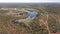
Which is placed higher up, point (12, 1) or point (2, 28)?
point (12, 1)

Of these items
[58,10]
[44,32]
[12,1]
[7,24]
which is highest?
[12,1]

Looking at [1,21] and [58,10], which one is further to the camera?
[58,10]

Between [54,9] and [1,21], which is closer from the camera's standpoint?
[1,21]

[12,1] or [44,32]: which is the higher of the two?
Result: [12,1]

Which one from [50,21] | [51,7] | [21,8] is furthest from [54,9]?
[21,8]

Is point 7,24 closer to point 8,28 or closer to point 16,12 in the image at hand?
point 8,28

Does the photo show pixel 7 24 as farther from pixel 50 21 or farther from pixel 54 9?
pixel 54 9

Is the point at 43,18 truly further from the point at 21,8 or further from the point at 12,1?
the point at 12,1

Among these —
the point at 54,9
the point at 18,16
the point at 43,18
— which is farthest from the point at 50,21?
the point at 18,16
